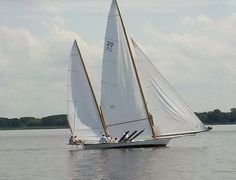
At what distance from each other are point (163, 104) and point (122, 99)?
467cm

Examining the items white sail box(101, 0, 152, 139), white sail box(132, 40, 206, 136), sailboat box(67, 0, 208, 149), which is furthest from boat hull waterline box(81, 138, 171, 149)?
white sail box(101, 0, 152, 139)

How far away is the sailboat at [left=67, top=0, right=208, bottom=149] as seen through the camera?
71500 mm

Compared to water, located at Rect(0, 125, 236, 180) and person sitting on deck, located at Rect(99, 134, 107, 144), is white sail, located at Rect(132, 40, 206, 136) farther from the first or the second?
person sitting on deck, located at Rect(99, 134, 107, 144)

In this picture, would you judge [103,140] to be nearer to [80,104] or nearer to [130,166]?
[80,104]

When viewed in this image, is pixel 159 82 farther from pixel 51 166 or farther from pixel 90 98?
pixel 51 166

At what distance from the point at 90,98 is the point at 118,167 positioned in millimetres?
21103

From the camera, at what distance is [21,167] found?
6016cm

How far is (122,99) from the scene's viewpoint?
73750mm

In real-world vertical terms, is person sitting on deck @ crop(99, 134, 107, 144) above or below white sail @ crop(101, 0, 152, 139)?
below

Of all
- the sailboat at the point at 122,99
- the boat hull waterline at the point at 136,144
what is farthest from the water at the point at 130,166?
the sailboat at the point at 122,99

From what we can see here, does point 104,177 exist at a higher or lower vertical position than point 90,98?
lower

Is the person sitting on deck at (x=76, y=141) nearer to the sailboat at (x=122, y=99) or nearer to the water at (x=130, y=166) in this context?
the sailboat at (x=122, y=99)

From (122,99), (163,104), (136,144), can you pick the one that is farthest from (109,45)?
(136,144)

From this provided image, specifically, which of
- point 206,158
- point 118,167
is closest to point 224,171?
point 118,167
